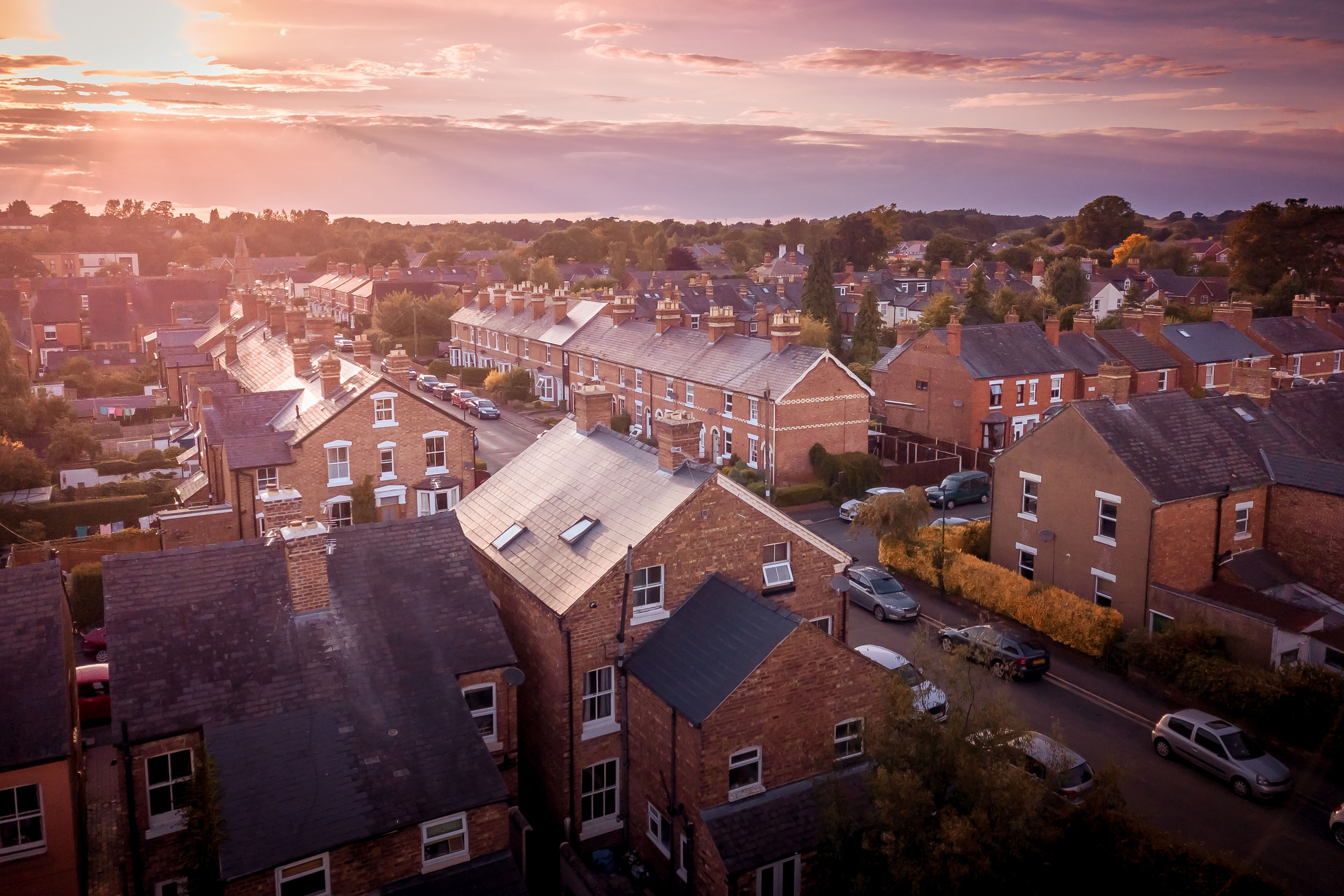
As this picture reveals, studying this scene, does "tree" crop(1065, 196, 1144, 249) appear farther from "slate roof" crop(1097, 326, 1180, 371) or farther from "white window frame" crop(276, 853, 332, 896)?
"white window frame" crop(276, 853, 332, 896)

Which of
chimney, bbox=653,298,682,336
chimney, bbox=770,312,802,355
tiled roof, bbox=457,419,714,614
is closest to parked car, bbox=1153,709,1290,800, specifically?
tiled roof, bbox=457,419,714,614

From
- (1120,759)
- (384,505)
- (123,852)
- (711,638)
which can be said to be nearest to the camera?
(123,852)

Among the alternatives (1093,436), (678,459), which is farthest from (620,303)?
(678,459)

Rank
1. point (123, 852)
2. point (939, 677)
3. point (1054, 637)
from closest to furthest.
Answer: point (939, 677), point (123, 852), point (1054, 637)

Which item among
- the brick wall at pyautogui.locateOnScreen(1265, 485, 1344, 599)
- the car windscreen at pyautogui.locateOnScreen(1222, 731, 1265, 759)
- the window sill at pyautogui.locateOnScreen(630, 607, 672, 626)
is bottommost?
the car windscreen at pyautogui.locateOnScreen(1222, 731, 1265, 759)

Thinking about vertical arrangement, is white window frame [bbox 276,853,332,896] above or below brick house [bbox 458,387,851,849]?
below

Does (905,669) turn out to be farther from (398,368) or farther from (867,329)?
(867,329)

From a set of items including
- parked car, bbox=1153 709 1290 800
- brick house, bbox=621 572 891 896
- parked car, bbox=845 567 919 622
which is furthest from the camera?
parked car, bbox=845 567 919 622

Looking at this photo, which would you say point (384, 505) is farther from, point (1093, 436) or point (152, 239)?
point (152, 239)
